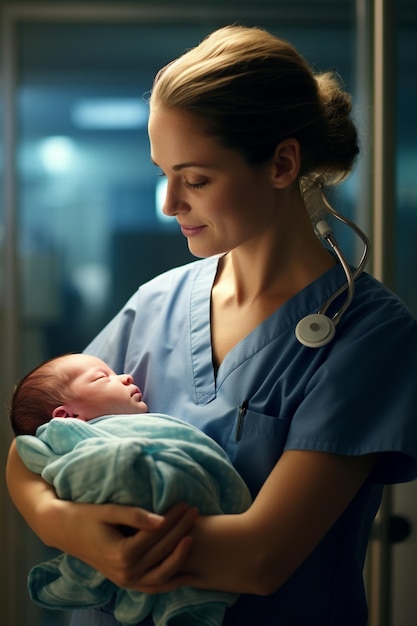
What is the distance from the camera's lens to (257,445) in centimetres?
107

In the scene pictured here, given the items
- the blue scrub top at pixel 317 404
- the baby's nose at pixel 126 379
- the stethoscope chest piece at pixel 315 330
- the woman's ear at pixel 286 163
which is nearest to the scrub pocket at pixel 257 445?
the blue scrub top at pixel 317 404

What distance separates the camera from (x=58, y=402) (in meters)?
1.19

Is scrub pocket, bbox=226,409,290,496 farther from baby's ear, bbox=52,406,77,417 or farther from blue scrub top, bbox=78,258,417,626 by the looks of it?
baby's ear, bbox=52,406,77,417

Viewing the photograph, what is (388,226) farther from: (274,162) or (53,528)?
(53,528)

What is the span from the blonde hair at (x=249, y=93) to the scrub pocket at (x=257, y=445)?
0.37 meters

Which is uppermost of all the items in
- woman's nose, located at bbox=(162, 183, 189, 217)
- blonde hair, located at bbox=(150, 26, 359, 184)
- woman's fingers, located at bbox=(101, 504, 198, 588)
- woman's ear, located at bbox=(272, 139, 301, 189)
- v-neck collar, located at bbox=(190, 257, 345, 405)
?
blonde hair, located at bbox=(150, 26, 359, 184)

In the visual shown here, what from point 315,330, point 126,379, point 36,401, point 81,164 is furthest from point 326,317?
point 81,164

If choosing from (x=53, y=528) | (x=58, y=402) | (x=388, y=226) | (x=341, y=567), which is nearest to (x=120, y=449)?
(x=53, y=528)

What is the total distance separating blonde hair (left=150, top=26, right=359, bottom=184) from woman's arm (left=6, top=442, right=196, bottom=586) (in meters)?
0.52

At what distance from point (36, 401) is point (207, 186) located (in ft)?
1.40

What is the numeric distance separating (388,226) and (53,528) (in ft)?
3.20

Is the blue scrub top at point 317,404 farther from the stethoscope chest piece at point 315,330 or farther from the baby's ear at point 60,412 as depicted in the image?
the baby's ear at point 60,412

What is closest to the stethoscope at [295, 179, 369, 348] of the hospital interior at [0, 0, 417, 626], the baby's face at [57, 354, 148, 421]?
the baby's face at [57, 354, 148, 421]

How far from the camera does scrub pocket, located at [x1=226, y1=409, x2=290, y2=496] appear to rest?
3.50ft
